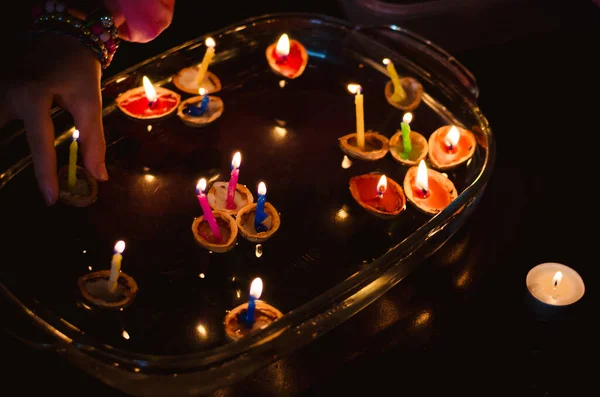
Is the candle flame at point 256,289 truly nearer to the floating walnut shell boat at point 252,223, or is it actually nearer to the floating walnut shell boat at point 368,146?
the floating walnut shell boat at point 252,223

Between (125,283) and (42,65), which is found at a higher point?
(42,65)

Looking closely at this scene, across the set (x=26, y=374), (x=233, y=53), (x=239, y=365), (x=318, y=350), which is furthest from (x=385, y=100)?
(x=26, y=374)

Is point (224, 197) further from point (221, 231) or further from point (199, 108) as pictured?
point (199, 108)

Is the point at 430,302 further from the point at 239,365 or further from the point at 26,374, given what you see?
the point at 26,374

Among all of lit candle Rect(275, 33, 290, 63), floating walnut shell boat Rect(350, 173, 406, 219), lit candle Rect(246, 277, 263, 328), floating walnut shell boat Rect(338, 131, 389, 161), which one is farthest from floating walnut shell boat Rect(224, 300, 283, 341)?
lit candle Rect(275, 33, 290, 63)

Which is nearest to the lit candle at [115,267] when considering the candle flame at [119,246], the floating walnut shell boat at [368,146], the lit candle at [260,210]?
the candle flame at [119,246]

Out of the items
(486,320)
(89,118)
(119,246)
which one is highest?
(89,118)

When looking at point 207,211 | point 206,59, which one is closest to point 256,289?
point 207,211
